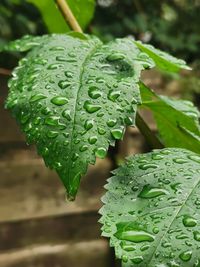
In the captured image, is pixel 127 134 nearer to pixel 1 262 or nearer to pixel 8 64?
pixel 8 64

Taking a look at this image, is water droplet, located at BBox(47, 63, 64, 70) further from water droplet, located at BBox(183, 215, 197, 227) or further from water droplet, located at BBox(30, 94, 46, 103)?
water droplet, located at BBox(183, 215, 197, 227)

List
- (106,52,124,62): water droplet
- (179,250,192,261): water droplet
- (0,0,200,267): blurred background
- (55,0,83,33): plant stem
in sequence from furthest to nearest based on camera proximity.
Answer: (0,0,200,267): blurred background, (55,0,83,33): plant stem, (106,52,124,62): water droplet, (179,250,192,261): water droplet

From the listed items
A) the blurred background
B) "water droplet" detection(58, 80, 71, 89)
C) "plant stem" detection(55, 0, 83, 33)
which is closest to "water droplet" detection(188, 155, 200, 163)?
"water droplet" detection(58, 80, 71, 89)

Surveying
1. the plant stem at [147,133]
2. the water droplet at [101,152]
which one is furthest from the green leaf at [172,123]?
the water droplet at [101,152]

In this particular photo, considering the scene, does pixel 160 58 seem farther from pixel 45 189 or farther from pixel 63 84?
pixel 45 189

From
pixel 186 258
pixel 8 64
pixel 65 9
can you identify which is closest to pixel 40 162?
pixel 8 64
